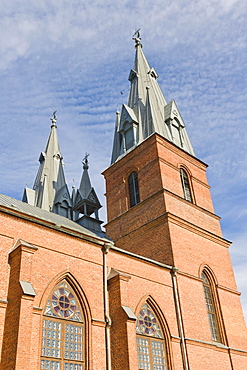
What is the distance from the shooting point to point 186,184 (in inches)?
973

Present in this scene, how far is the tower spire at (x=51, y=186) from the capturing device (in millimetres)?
30391

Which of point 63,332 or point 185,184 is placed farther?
point 185,184

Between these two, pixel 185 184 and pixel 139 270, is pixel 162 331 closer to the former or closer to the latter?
pixel 139 270

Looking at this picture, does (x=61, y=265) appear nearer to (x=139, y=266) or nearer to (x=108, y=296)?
(x=108, y=296)

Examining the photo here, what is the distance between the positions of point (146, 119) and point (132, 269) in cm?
1246

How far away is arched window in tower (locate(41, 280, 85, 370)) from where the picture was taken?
12.8 meters

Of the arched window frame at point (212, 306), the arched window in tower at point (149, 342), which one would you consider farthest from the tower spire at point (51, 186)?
the arched window in tower at point (149, 342)

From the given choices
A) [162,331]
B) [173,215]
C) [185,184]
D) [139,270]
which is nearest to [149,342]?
[162,331]

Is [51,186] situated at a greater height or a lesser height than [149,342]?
greater

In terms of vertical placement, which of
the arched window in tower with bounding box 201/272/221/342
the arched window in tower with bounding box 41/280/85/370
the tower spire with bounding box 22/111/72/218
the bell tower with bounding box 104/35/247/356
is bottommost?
the arched window in tower with bounding box 41/280/85/370

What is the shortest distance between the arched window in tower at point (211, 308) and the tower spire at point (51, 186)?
13.4 m

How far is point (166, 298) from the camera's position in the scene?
1783 cm

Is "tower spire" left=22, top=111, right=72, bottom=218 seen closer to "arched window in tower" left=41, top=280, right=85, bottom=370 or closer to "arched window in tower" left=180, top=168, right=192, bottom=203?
"arched window in tower" left=180, top=168, right=192, bottom=203

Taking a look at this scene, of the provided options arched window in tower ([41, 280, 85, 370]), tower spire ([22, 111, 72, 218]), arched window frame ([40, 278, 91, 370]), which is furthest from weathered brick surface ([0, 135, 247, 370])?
tower spire ([22, 111, 72, 218])
